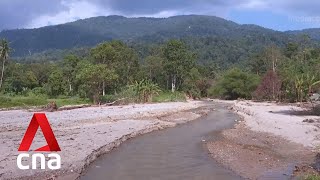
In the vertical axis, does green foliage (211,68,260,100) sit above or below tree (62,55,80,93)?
below

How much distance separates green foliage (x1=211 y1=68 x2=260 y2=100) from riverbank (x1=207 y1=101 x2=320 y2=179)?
6582cm

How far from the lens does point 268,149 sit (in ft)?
86.7

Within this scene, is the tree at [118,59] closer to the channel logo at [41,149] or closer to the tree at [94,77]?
the tree at [94,77]

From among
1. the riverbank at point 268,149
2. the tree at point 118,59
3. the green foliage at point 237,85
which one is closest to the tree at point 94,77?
the tree at point 118,59

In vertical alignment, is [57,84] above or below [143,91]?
above

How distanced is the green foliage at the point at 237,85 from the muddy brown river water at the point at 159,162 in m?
76.1

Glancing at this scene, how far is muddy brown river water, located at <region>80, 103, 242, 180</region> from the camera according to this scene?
1853 centimetres

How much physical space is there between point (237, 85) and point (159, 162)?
3470 inches

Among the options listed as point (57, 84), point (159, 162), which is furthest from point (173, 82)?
point (159, 162)

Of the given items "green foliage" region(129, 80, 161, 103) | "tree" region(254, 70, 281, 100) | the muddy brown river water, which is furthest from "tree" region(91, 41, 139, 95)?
the muddy brown river water

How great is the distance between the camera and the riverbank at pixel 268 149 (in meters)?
20.2

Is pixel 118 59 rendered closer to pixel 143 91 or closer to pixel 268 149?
pixel 143 91

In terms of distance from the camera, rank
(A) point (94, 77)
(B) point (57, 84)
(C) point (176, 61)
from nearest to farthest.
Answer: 1. (A) point (94, 77)
2. (B) point (57, 84)
3. (C) point (176, 61)

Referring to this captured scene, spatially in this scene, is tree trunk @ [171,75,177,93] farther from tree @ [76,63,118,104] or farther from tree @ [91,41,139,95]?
tree @ [76,63,118,104]
